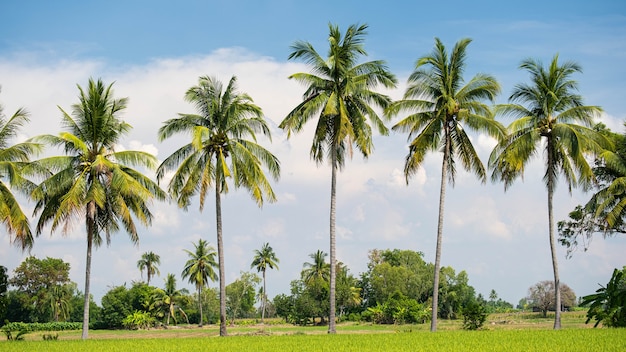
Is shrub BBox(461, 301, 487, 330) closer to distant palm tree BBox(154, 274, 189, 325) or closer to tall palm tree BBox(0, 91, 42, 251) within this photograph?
tall palm tree BBox(0, 91, 42, 251)

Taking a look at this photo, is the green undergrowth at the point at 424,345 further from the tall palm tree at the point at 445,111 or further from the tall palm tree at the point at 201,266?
the tall palm tree at the point at 201,266

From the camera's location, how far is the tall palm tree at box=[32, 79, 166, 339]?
27.9 meters

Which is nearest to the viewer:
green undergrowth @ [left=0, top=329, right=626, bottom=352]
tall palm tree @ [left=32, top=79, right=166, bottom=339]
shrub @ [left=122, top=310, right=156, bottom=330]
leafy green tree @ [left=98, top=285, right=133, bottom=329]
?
green undergrowth @ [left=0, top=329, right=626, bottom=352]

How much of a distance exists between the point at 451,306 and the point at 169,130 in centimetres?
5161

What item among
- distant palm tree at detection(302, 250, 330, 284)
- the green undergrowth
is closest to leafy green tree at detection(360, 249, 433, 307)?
distant palm tree at detection(302, 250, 330, 284)

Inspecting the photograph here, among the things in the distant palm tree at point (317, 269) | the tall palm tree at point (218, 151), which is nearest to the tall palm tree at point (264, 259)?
the distant palm tree at point (317, 269)

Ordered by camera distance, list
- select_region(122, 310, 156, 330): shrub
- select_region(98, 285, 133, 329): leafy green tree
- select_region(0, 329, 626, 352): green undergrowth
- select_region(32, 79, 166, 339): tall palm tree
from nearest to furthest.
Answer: select_region(0, 329, 626, 352): green undergrowth, select_region(32, 79, 166, 339): tall palm tree, select_region(122, 310, 156, 330): shrub, select_region(98, 285, 133, 329): leafy green tree

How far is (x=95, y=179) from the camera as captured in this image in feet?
93.1

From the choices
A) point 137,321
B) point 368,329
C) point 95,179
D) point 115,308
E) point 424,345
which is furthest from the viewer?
point 115,308

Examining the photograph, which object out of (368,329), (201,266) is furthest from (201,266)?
(368,329)

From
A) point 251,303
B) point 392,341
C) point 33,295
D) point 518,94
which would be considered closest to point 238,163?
point 392,341

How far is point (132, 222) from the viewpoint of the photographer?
29.4 metres

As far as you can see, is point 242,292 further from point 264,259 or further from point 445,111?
point 445,111

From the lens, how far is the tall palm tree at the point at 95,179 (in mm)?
27906
